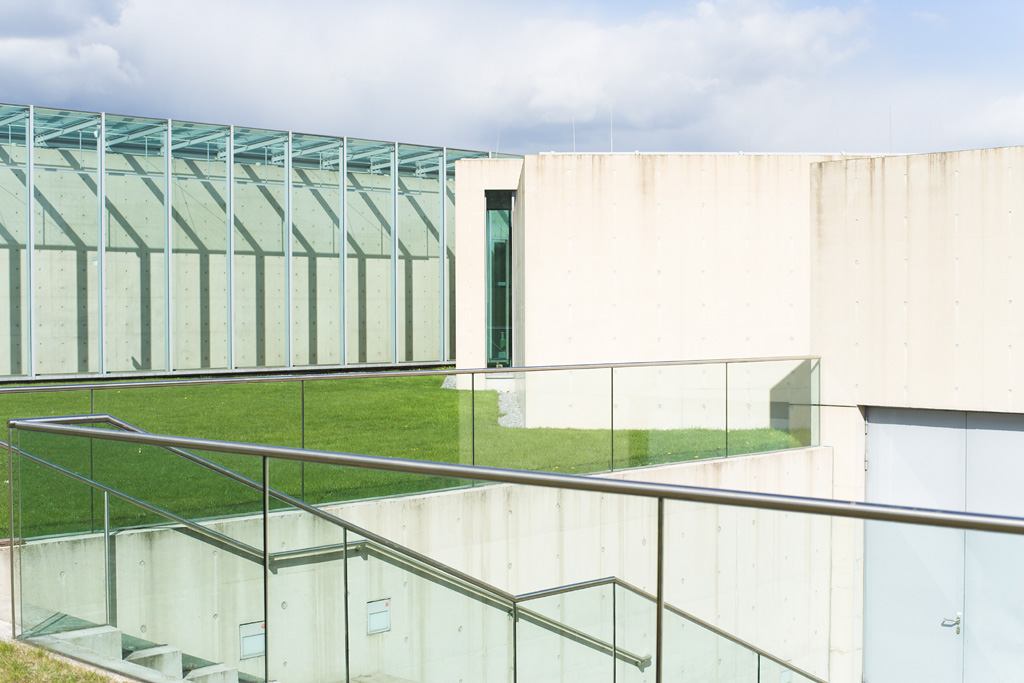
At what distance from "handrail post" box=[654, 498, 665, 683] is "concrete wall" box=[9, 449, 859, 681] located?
2 cm

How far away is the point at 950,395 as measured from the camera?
11.9 metres

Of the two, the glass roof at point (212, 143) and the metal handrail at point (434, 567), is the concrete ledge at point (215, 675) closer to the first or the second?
the metal handrail at point (434, 567)

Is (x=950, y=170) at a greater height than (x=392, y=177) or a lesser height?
lesser

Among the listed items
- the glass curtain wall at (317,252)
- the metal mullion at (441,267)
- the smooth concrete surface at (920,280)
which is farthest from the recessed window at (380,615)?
the metal mullion at (441,267)

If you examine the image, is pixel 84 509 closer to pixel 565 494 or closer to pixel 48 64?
pixel 565 494

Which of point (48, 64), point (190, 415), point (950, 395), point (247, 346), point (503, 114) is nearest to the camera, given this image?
point (190, 415)

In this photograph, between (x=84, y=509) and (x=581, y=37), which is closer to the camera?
(x=84, y=509)

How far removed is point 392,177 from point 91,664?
20.0 m

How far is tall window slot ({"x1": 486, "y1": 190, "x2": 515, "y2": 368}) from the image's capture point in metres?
17.5

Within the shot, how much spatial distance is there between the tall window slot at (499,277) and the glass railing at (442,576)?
13.3 m

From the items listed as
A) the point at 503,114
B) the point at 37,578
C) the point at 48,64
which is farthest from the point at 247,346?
the point at 37,578

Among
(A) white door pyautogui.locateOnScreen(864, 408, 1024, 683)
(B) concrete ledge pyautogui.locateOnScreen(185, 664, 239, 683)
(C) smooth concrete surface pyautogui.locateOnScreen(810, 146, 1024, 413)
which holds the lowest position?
(B) concrete ledge pyautogui.locateOnScreen(185, 664, 239, 683)

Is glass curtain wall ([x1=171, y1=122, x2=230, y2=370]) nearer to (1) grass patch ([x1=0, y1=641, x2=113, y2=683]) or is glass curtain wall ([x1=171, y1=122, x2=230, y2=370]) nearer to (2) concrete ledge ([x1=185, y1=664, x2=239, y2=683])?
(1) grass patch ([x1=0, y1=641, x2=113, y2=683])

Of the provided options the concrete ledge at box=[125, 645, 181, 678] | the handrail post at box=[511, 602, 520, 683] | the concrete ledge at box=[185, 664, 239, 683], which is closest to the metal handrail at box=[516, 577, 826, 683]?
the handrail post at box=[511, 602, 520, 683]
